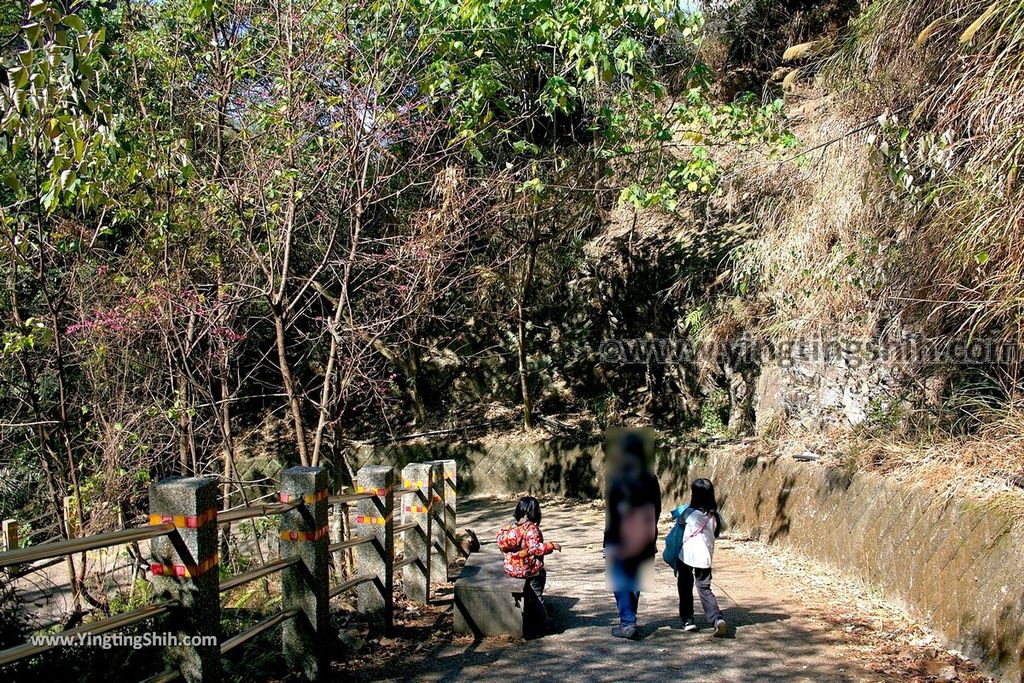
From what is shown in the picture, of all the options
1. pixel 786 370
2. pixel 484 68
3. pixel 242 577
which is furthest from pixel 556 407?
pixel 242 577

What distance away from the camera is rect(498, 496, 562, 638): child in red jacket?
7090mm

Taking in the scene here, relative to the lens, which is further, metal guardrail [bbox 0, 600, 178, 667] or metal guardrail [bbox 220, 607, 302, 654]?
metal guardrail [bbox 220, 607, 302, 654]

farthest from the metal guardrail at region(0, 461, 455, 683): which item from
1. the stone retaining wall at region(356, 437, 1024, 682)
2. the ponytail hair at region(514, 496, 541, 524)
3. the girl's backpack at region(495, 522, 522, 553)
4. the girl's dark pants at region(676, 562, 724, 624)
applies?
the stone retaining wall at region(356, 437, 1024, 682)

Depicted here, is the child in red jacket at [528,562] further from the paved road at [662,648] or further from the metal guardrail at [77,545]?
the metal guardrail at [77,545]

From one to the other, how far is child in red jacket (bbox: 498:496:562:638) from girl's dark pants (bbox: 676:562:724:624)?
119 centimetres

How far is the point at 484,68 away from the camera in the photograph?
450 inches

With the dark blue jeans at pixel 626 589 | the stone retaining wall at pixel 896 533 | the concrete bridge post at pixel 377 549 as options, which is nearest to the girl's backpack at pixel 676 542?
the dark blue jeans at pixel 626 589

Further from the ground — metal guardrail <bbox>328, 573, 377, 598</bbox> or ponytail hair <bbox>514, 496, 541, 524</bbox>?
ponytail hair <bbox>514, 496, 541, 524</bbox>

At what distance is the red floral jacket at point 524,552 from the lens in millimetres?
7102

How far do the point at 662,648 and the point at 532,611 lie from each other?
1089 millimetres

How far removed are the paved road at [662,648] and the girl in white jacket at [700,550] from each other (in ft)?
0.75

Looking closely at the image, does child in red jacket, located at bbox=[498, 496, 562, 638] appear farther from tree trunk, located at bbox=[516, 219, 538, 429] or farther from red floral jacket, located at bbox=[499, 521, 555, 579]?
tree trunk, located at bbox=[516, 219, 538, 429]

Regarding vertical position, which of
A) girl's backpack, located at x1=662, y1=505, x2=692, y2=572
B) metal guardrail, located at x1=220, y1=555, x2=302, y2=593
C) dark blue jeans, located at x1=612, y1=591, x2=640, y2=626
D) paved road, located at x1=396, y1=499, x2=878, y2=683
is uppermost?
metal guardrail, located at x1=220, y1=555, x2=302, y2=593

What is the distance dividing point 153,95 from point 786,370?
9.28 metres
